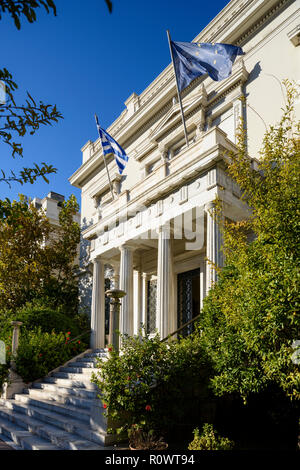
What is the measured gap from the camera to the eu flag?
36.8ft

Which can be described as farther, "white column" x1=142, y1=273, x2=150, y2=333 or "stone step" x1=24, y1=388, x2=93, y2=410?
"white column" x1=142, y1=273, x2=150, y2=333

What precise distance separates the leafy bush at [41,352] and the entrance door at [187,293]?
4111mm

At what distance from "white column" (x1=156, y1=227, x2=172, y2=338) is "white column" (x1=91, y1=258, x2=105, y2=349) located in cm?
449

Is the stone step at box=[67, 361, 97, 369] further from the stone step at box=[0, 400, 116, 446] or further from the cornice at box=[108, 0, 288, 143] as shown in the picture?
the cornice at box=[108, 0, 288, 143]

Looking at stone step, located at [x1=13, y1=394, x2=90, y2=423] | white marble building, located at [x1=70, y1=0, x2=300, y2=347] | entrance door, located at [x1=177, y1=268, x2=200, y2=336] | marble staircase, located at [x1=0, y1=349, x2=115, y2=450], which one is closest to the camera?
marble staircase, located at [x1=0, y1=349, x2=115, y2=450]

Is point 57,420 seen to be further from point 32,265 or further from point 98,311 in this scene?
point 32,265

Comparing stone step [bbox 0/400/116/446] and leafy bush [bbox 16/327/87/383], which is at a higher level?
leafy bush [bbox 16/327/87/383]

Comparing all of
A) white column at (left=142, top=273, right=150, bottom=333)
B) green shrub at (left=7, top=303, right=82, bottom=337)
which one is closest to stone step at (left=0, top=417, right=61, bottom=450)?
green shrub at (left=7, top=303, right=82, bottom=337)

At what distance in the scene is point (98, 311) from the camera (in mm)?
14867

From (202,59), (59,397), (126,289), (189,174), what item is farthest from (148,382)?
(202,59)

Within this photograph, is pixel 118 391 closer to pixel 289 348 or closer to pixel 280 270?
pixel 289 348

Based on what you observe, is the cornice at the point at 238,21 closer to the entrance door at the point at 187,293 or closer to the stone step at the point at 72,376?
the entrance door at the point at 187,293

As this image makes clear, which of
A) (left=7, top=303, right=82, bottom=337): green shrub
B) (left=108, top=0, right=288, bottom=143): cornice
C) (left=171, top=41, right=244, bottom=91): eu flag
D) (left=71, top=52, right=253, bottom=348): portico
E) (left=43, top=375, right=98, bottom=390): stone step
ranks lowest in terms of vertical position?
(left=43, top=375, right=98, bottom=390): stone step

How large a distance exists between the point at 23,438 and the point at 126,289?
20.3ft
